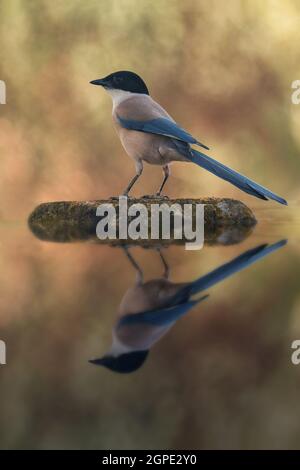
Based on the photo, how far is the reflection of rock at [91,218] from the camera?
515 centimetres

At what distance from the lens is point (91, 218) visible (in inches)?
210

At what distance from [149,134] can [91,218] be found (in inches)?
33.3

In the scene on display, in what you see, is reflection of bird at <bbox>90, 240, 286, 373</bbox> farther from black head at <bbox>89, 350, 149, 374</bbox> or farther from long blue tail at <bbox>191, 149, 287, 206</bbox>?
long blue tail at <bbox>191, 149, 287, 206</bbox>

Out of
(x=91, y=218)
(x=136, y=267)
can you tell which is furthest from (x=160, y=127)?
(x=136, y=267)

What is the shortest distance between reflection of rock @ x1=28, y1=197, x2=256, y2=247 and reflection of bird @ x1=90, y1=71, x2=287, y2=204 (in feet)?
1.13

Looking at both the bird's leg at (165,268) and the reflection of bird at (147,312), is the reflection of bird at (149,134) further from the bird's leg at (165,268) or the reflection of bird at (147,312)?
the reflection of bird at (147,312)

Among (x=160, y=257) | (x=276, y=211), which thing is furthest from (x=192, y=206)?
(x=276, y=211)

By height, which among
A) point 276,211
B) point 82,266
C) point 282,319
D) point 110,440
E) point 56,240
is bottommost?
point 110,440

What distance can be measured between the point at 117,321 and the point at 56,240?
9.00 feet

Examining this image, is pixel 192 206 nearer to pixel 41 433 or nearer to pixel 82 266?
pixel 82 266

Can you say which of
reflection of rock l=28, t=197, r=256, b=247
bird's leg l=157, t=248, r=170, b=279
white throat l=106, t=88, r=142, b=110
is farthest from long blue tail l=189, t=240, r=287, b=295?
white throat l=106, t=88, r=142, b=110

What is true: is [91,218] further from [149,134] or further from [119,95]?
[119,95]

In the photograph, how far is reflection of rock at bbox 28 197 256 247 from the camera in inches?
203

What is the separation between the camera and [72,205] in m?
5.48
